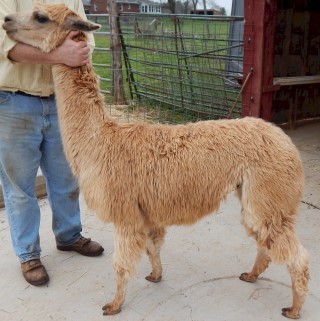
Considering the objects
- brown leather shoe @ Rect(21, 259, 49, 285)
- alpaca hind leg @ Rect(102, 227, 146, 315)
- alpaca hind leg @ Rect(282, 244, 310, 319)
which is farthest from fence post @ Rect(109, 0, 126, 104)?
alpaca hind leg @ Rect(282, 244, 310, 319)

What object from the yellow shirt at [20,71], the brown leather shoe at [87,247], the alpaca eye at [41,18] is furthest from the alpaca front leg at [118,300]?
the alpaca eye at [41,18]

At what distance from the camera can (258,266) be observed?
3.07m

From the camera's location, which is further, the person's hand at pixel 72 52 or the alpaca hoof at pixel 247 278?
the alpaca hoof at pixel 247 278

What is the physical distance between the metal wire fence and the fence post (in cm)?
11

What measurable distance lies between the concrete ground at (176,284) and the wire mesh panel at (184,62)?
3.12 m

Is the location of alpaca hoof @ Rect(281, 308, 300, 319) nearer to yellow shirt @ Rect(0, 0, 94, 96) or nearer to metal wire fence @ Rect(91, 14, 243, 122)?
yellow shirt @ Rect(0, 0, 94, 96)

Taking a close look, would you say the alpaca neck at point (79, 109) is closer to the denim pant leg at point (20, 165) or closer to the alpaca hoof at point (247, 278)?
the denim pant leg at point (20, 165)

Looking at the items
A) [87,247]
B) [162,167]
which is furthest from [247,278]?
[87,247]

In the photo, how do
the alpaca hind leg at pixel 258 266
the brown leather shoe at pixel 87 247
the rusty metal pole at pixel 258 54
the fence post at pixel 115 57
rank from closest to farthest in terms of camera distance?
the alpaca hind leg at pixel 258 266
the brown leather shoe at pixel 87 247
the rusty metal pole at pixel 258 54
the fence post at pixel 115 57

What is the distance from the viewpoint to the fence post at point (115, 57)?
803 centimetres

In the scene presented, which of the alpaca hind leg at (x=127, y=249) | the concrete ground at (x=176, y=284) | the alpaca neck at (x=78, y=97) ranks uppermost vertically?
the alpaca neck at (x=78, y=97)

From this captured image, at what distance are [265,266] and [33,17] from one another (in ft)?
7.05

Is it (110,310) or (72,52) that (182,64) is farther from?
(110,310)

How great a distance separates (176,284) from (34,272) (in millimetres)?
989
